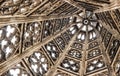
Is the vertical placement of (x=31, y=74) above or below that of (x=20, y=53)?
below

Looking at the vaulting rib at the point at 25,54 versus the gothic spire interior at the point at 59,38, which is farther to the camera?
the vaulting rib at the point at 25,54

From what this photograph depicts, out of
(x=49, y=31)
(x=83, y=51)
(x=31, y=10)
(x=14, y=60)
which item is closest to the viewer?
(x=31, y=10)

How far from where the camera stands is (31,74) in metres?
15.6

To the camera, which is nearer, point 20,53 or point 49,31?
point 20,53

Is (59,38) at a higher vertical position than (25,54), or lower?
lower

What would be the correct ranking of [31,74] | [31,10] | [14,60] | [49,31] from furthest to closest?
1. [49,31]
2. [31,74]
3. [14,60]
4. [31,10]

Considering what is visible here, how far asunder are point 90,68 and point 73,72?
2.55 feet

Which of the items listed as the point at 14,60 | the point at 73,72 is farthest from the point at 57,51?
the point at 14,60

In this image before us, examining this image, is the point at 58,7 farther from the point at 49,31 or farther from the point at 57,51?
the point at 57,51

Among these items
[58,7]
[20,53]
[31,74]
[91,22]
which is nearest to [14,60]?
[20,53]

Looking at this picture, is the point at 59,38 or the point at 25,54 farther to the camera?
the point at 59,38

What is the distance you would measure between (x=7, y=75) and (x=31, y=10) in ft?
9.19

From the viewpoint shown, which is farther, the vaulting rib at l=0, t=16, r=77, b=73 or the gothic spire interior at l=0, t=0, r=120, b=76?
the vaulting rib at l=0, t=16, r=77, b=73

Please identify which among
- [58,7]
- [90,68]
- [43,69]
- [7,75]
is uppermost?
[58,7]
